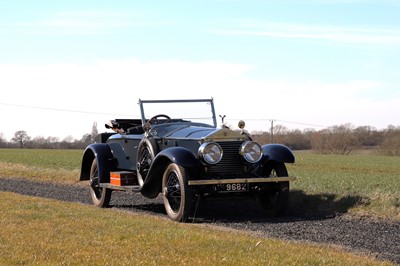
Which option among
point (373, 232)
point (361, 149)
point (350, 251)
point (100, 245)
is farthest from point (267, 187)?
point (361, 149)

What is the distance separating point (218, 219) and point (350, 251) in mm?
3667

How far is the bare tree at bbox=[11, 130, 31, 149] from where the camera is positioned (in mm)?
95312

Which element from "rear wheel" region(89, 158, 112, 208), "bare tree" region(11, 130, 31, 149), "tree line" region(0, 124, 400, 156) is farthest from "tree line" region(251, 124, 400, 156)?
"rear wheel" region(89, 158, 112, 208)

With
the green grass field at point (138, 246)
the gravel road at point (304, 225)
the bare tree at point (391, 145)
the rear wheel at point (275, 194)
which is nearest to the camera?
the green grass field at point (138, 246)

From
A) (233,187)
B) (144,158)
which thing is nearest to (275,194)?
(233,187)

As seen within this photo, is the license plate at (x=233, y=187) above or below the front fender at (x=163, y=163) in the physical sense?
below

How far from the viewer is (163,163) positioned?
11289mm

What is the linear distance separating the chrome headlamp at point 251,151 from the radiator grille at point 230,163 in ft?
0.50

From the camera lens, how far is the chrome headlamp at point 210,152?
10.6 metres

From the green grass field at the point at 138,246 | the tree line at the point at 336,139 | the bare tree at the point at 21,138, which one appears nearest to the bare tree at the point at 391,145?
the tree line at the point at 336,139

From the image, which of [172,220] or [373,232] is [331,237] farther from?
[172,220]

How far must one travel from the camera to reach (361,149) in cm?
7919

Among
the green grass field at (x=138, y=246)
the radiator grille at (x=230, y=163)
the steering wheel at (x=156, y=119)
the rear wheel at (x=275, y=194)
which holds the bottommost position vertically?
the green grass field at (x=138, y=246)

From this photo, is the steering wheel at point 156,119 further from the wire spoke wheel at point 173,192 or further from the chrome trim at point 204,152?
the chrome trim at point 204,152
